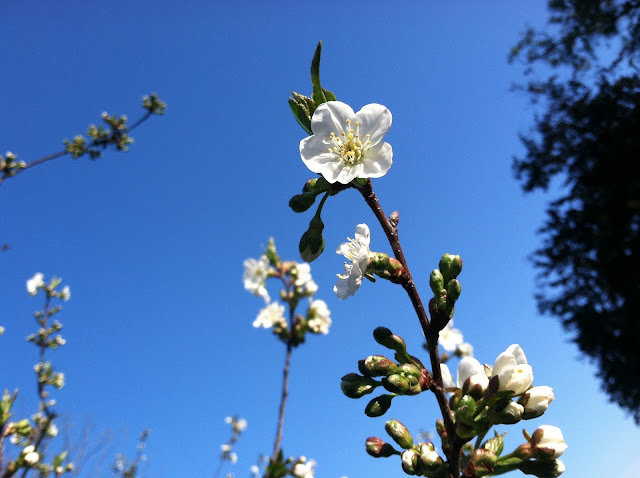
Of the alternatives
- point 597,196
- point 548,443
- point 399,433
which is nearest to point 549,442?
point 548,443

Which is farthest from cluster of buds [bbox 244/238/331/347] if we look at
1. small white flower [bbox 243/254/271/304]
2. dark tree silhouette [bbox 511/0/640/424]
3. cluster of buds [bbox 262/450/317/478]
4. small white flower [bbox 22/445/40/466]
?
dark tree silhouette [bbox 511/0/640/424]

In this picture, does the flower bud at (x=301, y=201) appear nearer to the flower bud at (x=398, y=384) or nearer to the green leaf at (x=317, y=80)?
the green leaf at (x=317, y=80)

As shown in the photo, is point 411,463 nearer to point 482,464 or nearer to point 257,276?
point 482,464

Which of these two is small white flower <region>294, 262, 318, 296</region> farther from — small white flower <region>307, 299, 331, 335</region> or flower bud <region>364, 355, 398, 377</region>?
flower bud <region>364, 355, 398, 377</region>

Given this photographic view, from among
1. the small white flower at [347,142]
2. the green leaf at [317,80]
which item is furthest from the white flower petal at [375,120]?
the green leaf at [317,80]

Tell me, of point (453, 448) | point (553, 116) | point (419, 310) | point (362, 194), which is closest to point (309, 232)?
point (362, 194)
